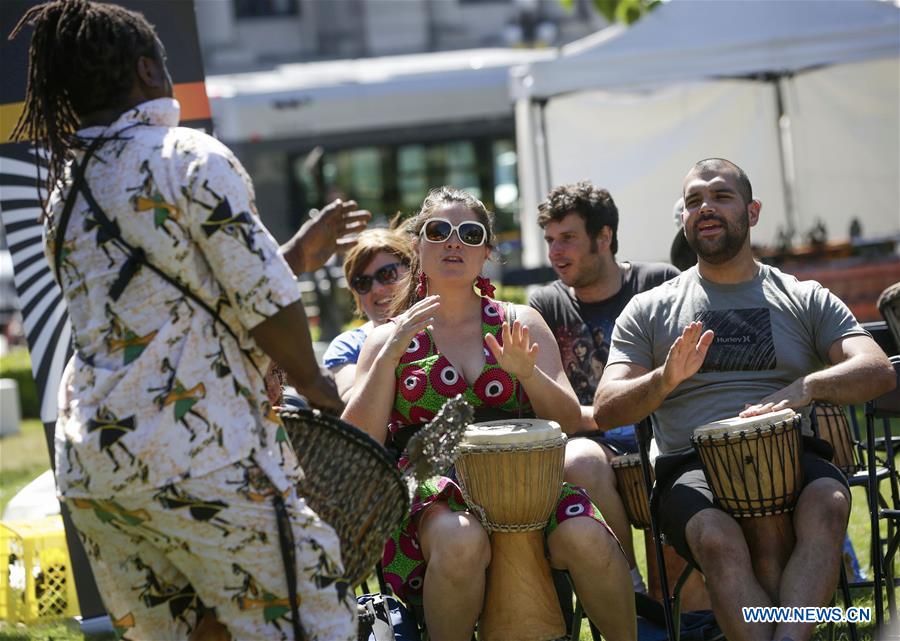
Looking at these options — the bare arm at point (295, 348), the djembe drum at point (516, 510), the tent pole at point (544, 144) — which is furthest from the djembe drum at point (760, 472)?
the tent pole at point (544, 144)

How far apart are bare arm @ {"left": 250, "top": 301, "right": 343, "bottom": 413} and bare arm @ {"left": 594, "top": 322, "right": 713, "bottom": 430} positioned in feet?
4.58

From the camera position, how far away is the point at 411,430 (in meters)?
4.14

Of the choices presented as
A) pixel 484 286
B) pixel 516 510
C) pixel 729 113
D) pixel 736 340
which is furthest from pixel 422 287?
pixel 729 113

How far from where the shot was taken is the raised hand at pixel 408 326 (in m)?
3.77

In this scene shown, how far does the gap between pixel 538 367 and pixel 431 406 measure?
38 centimetres

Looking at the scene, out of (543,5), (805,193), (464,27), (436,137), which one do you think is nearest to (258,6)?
(464,27)

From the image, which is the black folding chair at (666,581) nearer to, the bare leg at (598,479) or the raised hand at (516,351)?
the bare leg at (598,479)

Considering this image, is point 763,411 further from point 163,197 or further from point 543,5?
point 543,5

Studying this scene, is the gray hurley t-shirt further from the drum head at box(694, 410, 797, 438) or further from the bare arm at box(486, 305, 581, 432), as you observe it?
the drum head at box(694, 410, 797, 438)

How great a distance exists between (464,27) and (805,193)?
14718 mm

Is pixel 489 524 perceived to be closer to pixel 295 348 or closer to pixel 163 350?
pixel 295 348

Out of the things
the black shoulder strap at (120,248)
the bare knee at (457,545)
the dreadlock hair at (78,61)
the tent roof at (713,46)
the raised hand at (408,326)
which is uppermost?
the tent roof at (713,46)

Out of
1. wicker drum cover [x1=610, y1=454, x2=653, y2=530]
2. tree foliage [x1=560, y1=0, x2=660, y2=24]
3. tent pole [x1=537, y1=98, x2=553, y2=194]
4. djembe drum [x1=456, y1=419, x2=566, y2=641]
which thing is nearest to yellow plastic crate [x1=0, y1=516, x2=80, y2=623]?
djembe drum [x1=456, y1=419, x2=566, y2=641]

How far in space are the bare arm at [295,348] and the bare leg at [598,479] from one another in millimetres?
1866
